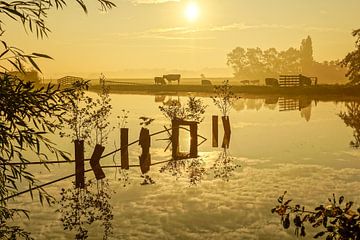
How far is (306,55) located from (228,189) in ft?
519

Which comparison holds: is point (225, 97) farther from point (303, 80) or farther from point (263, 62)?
point (263, 62)

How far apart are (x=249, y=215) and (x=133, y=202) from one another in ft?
12.2

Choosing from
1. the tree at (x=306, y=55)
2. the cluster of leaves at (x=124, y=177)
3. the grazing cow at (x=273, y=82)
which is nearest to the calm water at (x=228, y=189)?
→ the cluster of leaves at (x=124, y=177)

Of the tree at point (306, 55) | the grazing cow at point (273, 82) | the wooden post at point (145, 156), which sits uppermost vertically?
the tree at point (306, 55)

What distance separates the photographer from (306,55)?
16700cm

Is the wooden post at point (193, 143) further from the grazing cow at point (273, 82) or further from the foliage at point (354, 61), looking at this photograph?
the grazing cow at point (273, 82)

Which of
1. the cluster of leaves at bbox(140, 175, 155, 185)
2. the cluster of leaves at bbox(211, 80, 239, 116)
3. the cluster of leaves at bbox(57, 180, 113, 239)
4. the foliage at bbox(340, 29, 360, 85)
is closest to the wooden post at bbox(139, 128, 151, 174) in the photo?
the cluster of leaves at bbox(140, 175, 155, 185)

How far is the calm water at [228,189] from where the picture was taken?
490 inches

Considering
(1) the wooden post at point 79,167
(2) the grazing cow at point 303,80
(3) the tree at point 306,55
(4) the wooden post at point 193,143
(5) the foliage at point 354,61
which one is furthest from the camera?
(3) the tree at point 306,55

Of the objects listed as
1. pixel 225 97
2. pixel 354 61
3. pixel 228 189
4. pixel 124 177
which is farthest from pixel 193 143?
pixel 354 61

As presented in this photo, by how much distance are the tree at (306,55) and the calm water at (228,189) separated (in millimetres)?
140106

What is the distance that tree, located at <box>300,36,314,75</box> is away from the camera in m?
166

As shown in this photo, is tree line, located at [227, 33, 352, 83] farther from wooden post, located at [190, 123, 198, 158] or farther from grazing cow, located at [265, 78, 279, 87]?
wooden post, located at [190, 123, 198, 158]

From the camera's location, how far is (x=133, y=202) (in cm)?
1501
